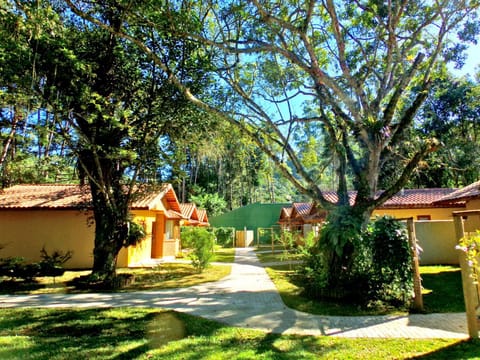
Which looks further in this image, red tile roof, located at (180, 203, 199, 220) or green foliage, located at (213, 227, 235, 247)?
green foliage, located at (213, 227, 235, 247)

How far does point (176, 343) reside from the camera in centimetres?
483

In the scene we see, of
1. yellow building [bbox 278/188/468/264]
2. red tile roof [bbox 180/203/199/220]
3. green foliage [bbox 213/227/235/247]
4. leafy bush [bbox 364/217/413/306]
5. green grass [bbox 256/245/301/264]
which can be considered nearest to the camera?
leafy bush [bbox 364/217/413/306]

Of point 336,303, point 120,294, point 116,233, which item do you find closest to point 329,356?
point 336,303

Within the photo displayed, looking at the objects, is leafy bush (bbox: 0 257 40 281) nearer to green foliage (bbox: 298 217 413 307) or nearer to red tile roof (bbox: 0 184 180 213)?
red tile roof (bbox: 0 184 180 213)

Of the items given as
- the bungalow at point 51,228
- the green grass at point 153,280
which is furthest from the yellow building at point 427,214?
the bungalow at point 51,228

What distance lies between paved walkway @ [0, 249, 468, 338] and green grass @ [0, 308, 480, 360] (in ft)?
1.38

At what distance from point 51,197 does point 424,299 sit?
15670 mm

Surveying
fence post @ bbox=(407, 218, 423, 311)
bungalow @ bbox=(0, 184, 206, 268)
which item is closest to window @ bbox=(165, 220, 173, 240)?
bungalow @ bbox=(0, 184, 206, 268)

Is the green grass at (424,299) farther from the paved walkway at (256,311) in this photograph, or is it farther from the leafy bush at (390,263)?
the leafy bush at (390,263)

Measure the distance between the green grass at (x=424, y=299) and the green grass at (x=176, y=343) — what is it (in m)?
1.86

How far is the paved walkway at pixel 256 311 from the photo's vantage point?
17.6 ft

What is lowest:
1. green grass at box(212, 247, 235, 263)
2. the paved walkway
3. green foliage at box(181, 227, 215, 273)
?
the paved walkway

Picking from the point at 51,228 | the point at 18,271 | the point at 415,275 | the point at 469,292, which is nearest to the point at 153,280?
the point at 18,271

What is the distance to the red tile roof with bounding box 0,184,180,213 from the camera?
45.8 feet
